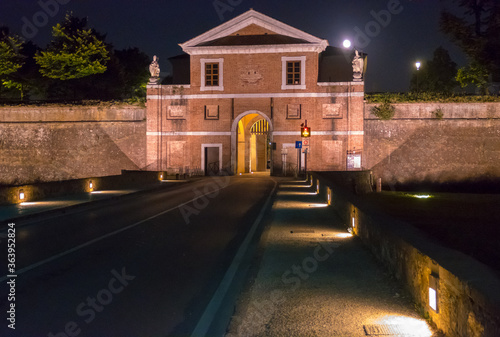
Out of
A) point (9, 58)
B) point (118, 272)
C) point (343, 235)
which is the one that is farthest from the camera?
point (9, 58)

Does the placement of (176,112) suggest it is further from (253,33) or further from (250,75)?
(253,33)

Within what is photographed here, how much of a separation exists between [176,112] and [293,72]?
1144cm

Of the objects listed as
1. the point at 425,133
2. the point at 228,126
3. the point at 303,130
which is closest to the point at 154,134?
the point at 228,126

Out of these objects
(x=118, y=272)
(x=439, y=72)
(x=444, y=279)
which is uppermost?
(x=439, y=72)

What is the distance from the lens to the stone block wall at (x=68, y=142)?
44.9 metres

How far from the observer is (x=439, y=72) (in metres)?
78.8

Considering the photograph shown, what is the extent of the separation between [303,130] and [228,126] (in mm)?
11435

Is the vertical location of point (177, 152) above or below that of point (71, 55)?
below

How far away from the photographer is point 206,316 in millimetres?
5828

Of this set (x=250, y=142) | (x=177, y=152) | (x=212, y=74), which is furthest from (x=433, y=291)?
(x=250, y=142)

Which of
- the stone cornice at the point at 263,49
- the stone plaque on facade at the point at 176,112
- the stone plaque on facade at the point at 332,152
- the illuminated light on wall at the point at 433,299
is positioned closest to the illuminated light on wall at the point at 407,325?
the illuminated light on wall at the point at 433,299

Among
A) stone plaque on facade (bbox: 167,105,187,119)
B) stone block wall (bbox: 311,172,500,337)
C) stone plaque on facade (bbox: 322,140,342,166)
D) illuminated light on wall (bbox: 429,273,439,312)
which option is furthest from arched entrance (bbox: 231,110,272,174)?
illuminated light on wall (bbox: 429,273,439,312)

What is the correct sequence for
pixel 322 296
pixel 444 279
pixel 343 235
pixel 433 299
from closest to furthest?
pixel 444 279 → pixel 433 299 → pixel 322 296 → pixel 343 235

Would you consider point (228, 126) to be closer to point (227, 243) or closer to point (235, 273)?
point (227, 243)
